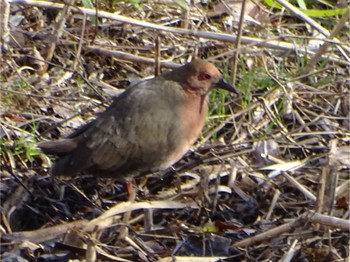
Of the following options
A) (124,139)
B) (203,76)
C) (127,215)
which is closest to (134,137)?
(124,139)

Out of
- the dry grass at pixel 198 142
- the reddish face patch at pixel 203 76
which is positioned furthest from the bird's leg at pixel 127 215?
the reddish face patch at pixel 203 76

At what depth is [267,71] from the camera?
711 cm

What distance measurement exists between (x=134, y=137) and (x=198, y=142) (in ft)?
2.21

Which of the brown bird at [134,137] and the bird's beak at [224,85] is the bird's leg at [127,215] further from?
Result: the bird's beak at [224,85]

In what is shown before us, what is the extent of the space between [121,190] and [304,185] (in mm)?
1025

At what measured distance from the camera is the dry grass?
5668 millimetres

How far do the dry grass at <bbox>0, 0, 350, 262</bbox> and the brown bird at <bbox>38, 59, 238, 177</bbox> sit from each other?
0.19 metres

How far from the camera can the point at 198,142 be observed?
21.9 ft

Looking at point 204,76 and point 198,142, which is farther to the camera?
point 198,142

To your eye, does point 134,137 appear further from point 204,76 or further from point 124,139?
point 204,76

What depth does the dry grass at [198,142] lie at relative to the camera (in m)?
5.67

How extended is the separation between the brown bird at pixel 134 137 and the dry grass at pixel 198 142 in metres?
0.19

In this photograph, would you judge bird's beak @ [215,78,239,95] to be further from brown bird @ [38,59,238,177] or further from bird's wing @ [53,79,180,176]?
bird's wing @ [53,79,180,176]

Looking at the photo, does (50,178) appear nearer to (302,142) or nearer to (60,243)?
(60,243)
